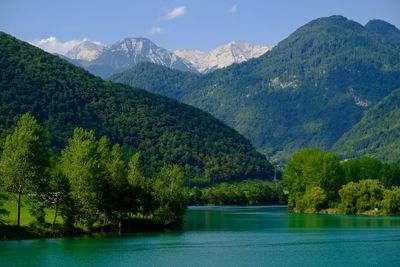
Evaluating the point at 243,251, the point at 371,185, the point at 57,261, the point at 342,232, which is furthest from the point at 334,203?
the point at 57,261

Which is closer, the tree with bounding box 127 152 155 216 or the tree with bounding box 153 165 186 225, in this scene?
the tree with bounding box 127 152 155 216

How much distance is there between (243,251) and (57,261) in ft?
79.9

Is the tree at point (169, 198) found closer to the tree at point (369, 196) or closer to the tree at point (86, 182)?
the tree at point (86, 182)

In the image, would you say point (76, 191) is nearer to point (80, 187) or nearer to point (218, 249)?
point (80, 187)

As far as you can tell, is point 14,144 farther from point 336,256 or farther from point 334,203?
point 334,203

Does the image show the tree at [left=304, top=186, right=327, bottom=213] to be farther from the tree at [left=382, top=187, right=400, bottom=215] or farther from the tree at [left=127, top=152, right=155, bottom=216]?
the tree at [left=127, top=152, right=155, bottom=216]

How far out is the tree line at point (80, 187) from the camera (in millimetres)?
96875

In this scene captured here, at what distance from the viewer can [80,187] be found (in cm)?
10225

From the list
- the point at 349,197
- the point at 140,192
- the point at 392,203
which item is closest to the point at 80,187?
the point at 140,192

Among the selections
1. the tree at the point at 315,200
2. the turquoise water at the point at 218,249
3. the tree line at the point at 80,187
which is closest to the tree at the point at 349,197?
the tree at the point at 315,200

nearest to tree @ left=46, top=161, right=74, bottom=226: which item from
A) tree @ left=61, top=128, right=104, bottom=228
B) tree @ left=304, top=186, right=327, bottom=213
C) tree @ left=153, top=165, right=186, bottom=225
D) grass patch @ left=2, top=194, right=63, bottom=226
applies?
tree @ left=61, top=128, right=104, bottom=228

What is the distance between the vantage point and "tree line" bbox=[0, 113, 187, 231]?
96875 millimetres

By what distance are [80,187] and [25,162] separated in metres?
9.82

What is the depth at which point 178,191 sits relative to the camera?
120688mm
